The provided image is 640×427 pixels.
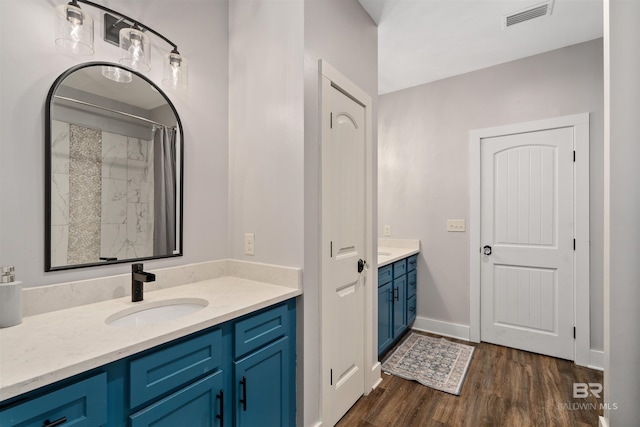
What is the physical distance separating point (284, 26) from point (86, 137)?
1143mm

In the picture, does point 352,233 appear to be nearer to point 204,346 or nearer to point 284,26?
point 204,346

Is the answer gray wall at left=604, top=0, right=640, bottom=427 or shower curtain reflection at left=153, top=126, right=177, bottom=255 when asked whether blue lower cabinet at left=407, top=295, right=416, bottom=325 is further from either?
shower curtain reflection at left=153, top=126, right=177, bottom=255

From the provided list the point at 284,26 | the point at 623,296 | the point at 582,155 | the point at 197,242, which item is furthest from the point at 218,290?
the point at 582,155

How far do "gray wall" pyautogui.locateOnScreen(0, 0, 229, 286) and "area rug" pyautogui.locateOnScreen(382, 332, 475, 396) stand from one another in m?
1.80

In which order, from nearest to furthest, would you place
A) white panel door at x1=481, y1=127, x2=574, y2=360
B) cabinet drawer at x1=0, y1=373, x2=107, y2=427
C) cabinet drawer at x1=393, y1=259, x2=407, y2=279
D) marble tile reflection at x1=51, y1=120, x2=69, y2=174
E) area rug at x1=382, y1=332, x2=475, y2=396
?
cabinet drawer at x1=0, y1=373, x2=107, y2=427 < marble tile reflection at x1=51, y1=120, x2=69, y2=174 < area rug at x1=382, y1=332, x2=475, y2=396 < white panel door at x1=481, y1=127, x2=574, y2=360 < cabinet drawer at x1=393, y1=259, x2=407, y2=279

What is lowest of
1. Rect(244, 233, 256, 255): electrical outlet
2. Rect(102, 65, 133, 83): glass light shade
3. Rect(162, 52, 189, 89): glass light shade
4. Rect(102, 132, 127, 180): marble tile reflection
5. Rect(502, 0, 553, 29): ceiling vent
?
Rect(244, 233, 256, 255): electrical outlet

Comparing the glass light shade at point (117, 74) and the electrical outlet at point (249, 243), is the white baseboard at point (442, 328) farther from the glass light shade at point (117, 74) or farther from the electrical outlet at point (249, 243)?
the glass light shade at point (117, 74)

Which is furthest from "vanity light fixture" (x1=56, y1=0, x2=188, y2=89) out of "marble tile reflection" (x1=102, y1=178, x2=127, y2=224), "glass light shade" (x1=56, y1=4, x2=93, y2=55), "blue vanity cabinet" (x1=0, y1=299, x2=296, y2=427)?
"blue vanity cabinet" (x1=0, y1=299, x2=296, y2=427)

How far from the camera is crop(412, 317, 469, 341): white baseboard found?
3115 millimetres

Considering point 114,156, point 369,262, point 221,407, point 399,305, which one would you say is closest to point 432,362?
point 399,305

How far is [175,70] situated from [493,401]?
286cm

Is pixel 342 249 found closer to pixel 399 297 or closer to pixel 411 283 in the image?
pixel 399 297

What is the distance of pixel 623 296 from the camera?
1.51 metres

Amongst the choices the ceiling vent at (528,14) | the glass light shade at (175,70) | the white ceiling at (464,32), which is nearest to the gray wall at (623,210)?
the ceiling vent at (528,14)
